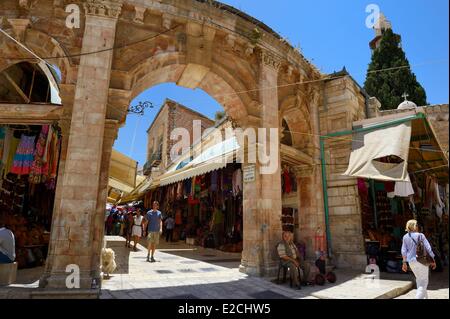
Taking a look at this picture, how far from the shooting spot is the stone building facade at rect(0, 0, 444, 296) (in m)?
5.50

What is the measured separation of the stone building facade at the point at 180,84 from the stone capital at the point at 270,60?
29 millimetres

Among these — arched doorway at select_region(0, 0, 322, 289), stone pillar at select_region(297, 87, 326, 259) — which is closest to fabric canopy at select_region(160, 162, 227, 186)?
arched doorway at select_region(0, 0, 322, 289)

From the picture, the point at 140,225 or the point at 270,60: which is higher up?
the point at 270,60

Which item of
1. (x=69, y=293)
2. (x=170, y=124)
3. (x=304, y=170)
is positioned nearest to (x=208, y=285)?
(x=69, y=293)

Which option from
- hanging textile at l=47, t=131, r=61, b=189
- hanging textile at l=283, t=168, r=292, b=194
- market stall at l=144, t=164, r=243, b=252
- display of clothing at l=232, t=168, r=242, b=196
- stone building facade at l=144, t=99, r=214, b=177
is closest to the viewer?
hanging textile at l=47, t=131, r=61, b=189

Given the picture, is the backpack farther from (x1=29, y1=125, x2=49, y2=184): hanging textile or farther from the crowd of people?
(x1=29, y1=125, x2=49, y2=184): hanging textile

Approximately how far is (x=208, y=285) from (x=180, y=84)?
17.4 feet

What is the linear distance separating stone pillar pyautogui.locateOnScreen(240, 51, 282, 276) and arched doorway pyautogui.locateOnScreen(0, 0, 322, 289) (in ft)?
0.08

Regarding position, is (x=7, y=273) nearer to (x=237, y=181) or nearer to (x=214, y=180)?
(x=237, y=181)

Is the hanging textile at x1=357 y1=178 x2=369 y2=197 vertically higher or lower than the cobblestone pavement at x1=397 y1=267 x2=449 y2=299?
higher

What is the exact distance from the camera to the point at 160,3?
7.12 meters

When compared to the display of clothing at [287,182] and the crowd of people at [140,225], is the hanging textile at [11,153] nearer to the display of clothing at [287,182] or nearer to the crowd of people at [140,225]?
the crowd of people at [140,225]

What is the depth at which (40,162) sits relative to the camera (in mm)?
7676

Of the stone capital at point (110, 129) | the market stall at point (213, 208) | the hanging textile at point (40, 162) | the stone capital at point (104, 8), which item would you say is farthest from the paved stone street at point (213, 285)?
the stone capital at point (104, 8)
